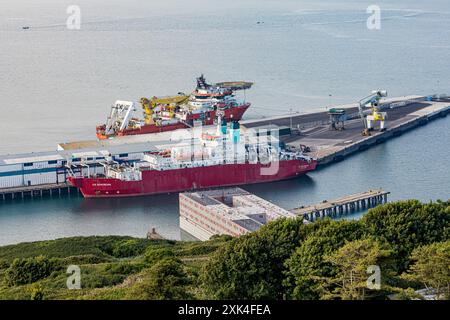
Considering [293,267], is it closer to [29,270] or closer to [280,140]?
[29,270]

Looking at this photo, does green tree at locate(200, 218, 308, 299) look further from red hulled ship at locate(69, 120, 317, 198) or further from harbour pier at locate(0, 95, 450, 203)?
harbour pier at locate(0, 95, 450, 203)

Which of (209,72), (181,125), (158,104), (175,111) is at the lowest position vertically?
(181,125)

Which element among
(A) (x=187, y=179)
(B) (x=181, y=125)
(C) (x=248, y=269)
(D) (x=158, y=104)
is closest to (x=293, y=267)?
(C) (x=248, y=269)

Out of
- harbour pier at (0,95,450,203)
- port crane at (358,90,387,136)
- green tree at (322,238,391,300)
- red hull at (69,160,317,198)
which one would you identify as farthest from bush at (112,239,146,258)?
port crane at (358,90,387,136)

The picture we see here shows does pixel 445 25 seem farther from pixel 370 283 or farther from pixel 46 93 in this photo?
pixel 370 283

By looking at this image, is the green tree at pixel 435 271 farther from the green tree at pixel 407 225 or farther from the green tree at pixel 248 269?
the green tree at pixel 407 225

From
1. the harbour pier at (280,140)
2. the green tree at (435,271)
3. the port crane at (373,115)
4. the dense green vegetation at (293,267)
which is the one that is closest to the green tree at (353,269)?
the dense green vegetation at (293,267)
